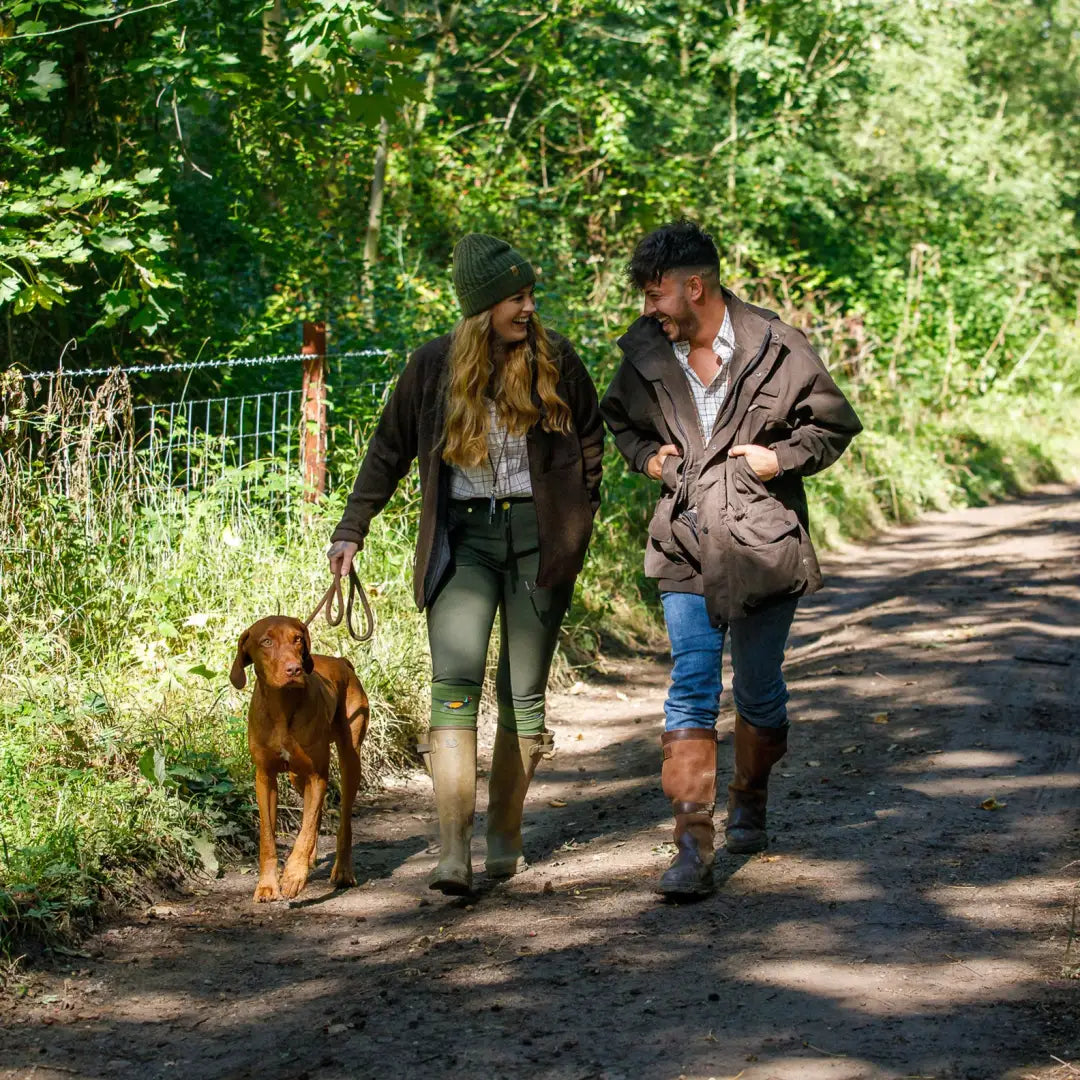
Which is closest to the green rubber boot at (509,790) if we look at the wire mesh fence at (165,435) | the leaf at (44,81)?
the wire mesh fence at (165,435)

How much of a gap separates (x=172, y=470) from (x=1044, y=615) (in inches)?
217

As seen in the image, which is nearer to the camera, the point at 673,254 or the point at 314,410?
the point at 673,254

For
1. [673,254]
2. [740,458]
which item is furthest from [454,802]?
[673,254]

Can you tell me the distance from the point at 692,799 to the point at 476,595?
0.97 metres

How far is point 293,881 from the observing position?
5227 mm

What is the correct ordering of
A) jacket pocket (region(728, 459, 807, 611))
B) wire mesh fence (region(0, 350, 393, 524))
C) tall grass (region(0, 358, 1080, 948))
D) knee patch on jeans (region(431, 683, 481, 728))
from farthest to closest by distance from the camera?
wire mesh fence (region(0, 350, 393, 524))
tall grass (region(0, 358, 1080, 948))
knee patch on jeans (region(431, 683, 481, 728))
jacket pocket (region(728, 459, 807, 611))

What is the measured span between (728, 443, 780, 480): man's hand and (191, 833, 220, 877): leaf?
2.44 metres

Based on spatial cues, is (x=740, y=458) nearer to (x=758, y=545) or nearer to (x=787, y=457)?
(x=787, y=457)

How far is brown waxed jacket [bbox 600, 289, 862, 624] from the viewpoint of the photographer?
4832 mm

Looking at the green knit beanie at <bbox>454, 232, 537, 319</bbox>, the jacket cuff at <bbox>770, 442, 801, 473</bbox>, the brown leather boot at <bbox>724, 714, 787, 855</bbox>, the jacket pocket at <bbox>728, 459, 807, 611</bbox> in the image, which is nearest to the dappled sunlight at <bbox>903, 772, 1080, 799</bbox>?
the brown leather boot at <bbox>724, 714, 787, 855</bbox>

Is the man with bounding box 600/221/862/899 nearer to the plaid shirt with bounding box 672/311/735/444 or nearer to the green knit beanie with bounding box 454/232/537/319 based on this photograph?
the plaid shirt with bounding box 672/311/735/444

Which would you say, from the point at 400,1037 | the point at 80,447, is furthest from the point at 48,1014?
the point at 80,447

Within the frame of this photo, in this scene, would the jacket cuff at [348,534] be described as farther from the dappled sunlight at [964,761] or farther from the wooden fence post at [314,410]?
the wooden fence post at [314,410]

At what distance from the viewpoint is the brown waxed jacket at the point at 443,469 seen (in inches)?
197
